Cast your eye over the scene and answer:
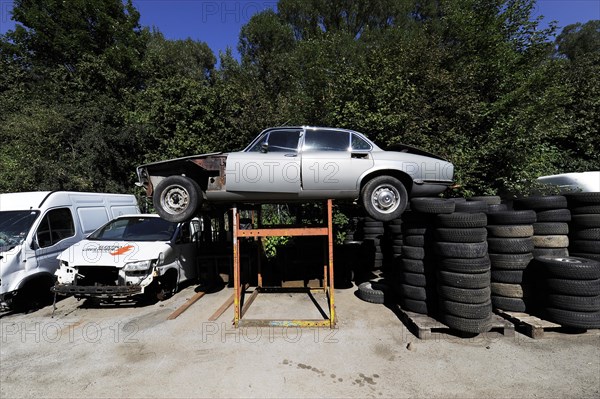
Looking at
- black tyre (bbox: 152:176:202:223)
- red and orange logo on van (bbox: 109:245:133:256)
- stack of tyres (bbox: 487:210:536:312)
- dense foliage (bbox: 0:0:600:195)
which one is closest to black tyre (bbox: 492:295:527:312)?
stack of tyres (bbox: 487:210:536:312)

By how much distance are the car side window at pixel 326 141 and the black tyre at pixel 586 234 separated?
3.85m

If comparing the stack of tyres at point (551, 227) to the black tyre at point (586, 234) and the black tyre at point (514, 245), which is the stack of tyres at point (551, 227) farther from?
the black tyre at point (514, 245)

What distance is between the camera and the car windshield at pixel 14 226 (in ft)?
17.4

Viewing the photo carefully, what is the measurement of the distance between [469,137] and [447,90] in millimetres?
1802

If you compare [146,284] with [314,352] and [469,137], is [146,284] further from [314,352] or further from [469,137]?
[469,137]

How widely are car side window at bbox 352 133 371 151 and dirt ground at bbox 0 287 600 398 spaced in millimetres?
2765

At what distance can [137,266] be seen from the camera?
16.6 ft

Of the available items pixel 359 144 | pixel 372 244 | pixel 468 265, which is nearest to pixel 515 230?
pixel 468 265

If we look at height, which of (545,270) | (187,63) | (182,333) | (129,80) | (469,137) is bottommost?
(182,333)

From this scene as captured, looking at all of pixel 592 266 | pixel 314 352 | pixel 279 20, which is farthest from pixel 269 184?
pixel 279 20

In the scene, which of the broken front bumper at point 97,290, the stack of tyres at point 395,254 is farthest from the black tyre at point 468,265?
the broken front bumper at point 97,290

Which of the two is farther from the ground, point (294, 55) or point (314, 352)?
point (294, 55)

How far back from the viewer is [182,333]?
14.2ft

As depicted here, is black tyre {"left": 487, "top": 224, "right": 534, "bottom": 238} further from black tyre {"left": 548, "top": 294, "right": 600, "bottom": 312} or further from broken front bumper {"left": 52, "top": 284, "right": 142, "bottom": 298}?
broken front bumper {"left": 52, "top": 284, "right": 142, "bottom": 298}
